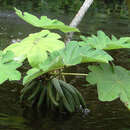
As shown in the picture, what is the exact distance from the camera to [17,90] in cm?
342

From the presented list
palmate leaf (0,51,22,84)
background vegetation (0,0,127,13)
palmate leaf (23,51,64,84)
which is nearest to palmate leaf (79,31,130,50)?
palmate leaf (23,51,64,84)

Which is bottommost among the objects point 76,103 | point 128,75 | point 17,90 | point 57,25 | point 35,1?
point 35,1

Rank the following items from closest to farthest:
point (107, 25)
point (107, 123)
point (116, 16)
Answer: point (107, 123), point (107, 25), point (116, 16)

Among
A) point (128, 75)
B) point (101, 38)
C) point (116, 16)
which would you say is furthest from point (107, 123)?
point (116, 16)

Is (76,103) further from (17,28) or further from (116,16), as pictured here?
(116,16)

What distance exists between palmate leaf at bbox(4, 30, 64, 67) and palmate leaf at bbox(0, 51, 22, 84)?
0.22ft

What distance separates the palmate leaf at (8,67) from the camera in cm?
193

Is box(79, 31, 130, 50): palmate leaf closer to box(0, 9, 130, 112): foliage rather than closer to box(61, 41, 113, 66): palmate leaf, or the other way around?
box(0, 9, 130, 112): foliage

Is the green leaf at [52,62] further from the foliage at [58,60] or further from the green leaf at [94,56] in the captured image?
the green leaf at [94,56]

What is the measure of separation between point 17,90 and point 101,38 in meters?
1.35

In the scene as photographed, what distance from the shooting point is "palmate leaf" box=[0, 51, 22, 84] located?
1.93 m

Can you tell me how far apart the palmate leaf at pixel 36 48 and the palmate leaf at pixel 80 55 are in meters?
0.10

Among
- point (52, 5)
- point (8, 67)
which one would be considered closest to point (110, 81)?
point (8, 67)

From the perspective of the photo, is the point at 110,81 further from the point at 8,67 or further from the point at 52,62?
the point at 8,67
